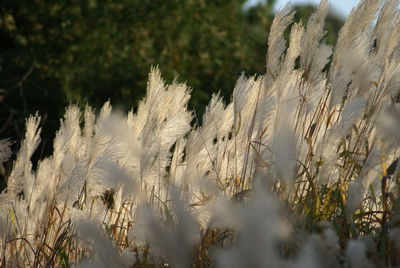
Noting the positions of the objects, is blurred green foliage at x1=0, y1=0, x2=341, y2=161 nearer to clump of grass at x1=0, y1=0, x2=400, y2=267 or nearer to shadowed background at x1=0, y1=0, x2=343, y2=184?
shadowed background at x1=0, y1=0, x2=343, y2=184

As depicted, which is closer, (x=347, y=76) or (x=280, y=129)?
(x=280, y=129)

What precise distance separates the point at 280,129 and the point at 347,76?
0.36 meters

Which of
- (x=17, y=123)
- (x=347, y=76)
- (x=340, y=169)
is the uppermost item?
(x=17, y=123)

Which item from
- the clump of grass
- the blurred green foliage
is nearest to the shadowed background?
the blurred green foliage

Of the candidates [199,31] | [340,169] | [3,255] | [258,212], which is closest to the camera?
[258,212]

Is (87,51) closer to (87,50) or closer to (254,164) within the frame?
(87,50)

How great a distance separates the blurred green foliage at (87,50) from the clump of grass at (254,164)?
186 inches

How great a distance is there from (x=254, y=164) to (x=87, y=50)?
5.62m

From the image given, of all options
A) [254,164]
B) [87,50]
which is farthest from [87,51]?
[254,164]

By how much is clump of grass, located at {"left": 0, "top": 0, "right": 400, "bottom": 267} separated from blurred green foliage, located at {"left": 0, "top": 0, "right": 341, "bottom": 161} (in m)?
4.72

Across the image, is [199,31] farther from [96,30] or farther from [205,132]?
[205,132]

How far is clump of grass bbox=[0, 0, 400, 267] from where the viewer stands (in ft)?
7.20

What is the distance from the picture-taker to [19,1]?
8.18m


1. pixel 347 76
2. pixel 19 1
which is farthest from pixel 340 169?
pixel 19 1
